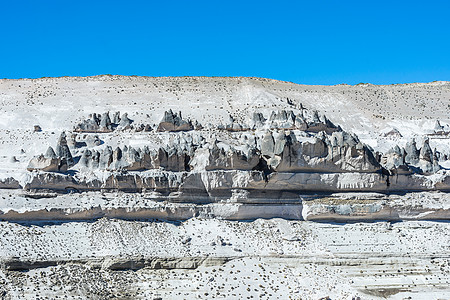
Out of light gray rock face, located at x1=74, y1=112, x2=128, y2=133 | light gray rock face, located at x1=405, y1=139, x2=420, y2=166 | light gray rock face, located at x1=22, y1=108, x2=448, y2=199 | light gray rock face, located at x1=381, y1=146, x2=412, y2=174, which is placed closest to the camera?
light gray rock face, located at x1=22, y1=108, x2=448, y2=199

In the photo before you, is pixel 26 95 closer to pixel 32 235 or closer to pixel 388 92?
pixel 32 235

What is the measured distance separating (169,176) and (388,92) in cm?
3947

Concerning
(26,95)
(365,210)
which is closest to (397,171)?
(365,210)

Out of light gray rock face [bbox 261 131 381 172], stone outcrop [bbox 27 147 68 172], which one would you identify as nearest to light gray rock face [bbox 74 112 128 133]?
stone outcrop [bbox 27 147 68 172]

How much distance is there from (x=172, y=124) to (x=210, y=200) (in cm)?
1201

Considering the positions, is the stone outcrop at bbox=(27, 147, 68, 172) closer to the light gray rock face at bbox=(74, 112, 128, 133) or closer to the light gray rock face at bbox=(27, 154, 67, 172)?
the light gray rock face at bbox=(27, 154, 67, 172)

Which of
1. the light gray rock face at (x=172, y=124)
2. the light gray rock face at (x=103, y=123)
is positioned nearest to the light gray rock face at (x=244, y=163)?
the light gray rock face at (x=172, y=124)

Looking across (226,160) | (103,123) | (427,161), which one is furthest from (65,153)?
(427,161)

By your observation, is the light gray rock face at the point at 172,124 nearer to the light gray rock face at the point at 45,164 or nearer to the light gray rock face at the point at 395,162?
the light gray rock face at the point at 45,164

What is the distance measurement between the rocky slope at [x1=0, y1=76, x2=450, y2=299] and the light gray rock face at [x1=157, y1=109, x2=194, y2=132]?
0.10m

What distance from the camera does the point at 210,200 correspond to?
4775 cm

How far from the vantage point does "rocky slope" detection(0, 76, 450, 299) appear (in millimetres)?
40719

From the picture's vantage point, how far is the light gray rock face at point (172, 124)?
57.5 m

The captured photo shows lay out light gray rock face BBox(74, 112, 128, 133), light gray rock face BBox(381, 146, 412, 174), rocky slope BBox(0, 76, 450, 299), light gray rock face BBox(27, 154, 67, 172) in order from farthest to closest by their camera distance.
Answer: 1. light gray rock face BBox(74, 112, 128, 133)
2. light gray rock face BBox(381, 146, 412, 174)
3. light gray rock face BBox(27, 154, 67, 172)
4. rocky slope BBox(0, 76, 450, 299)
